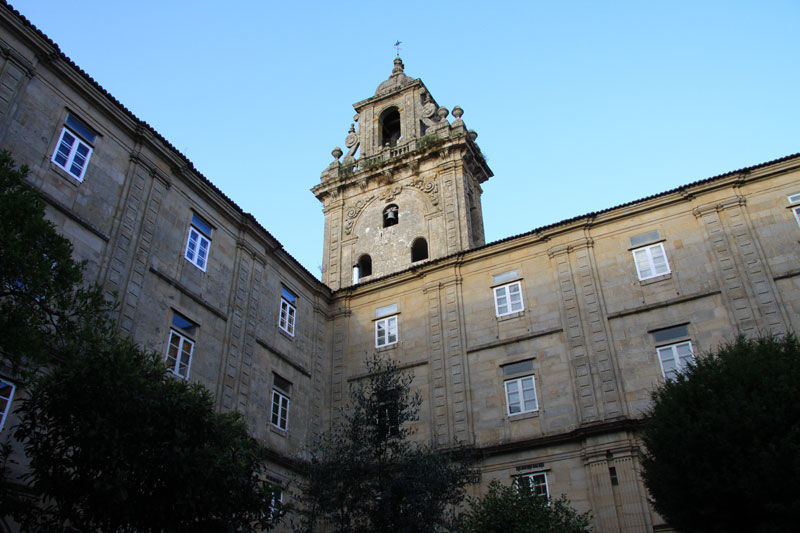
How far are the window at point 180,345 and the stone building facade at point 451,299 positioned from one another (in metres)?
0.05

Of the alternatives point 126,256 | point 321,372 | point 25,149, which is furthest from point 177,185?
point 321,372

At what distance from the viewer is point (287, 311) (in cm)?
2416

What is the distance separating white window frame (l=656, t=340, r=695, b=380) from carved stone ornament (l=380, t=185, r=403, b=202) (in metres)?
14.8

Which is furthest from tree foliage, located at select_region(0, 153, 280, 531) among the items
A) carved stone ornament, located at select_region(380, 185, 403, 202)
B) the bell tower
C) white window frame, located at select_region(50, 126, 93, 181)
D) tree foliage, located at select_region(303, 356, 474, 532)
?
carved stone ornament, located at select_region(380, 185, 403, 202)

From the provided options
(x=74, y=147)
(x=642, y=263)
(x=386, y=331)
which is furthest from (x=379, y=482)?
(x=642, y=263)

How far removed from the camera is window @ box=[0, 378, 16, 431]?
44.9ft

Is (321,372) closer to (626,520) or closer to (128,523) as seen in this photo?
(626,520)

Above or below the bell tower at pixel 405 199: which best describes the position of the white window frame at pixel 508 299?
below

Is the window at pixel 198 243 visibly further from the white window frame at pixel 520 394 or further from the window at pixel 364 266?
the white window frame at pixel 520 394

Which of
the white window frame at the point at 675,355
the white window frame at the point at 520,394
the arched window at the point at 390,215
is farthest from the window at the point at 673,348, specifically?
the arched window at the point at 390,215

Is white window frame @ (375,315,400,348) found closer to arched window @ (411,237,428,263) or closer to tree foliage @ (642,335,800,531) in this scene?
arched window @ (411,237,428,263)

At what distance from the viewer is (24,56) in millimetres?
16734

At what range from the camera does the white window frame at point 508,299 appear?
75.1 ft

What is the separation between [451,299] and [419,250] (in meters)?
A: 6.49
